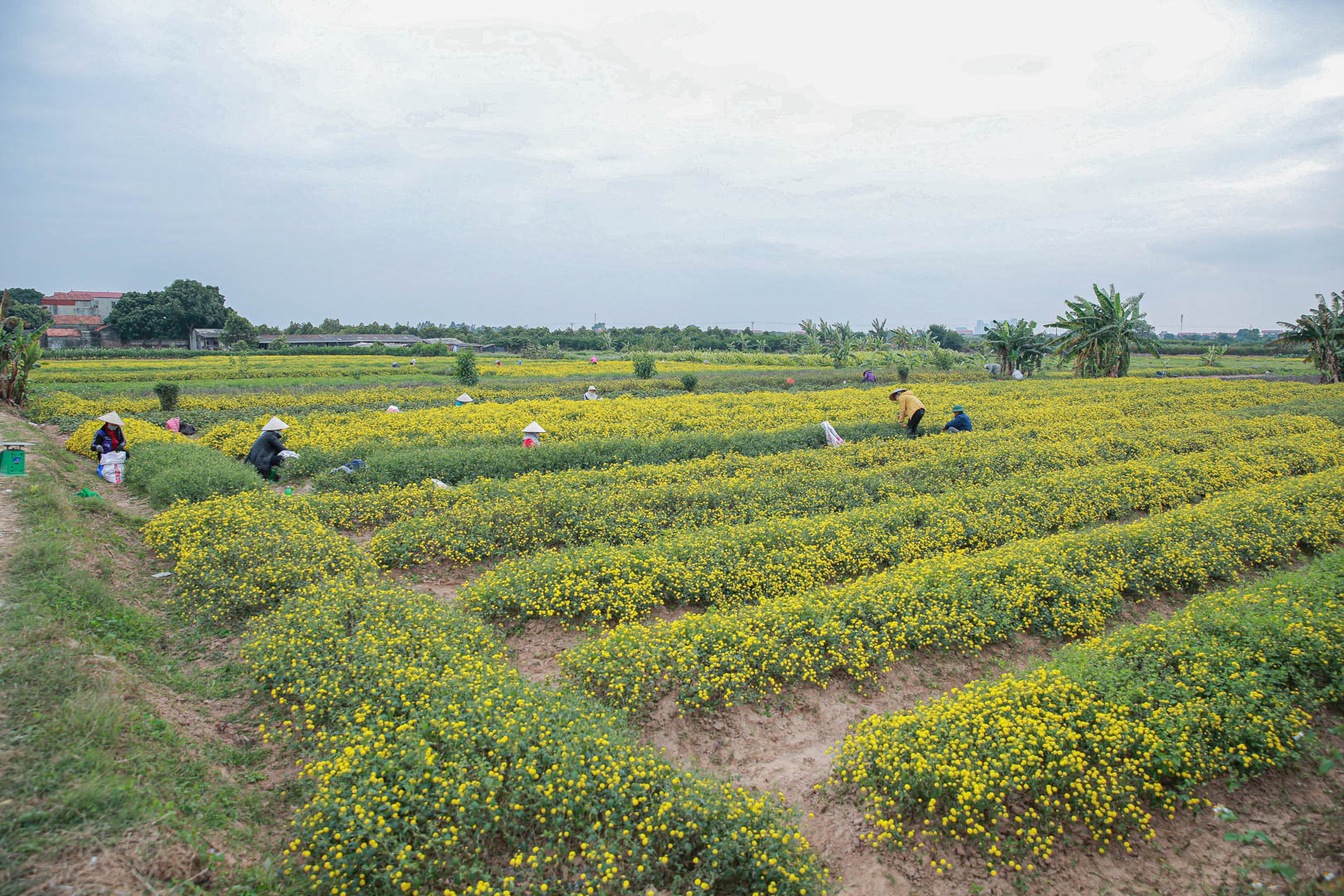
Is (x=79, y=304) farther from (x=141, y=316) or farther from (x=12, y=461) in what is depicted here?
(x=12, y=461)

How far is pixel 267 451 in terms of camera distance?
14.0 m

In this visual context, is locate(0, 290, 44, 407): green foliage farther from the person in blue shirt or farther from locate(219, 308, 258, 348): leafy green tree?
locate(219, 308, 258, 348): leafy green tree

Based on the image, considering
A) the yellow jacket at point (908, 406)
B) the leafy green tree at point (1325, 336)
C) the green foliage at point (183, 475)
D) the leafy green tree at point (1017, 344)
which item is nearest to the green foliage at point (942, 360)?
the leafy green tree at point (1017, 344)

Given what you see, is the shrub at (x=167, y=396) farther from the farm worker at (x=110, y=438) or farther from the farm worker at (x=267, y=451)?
A: the farm worker at (x=267, y=451)

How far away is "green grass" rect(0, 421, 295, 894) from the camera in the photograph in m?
3.74

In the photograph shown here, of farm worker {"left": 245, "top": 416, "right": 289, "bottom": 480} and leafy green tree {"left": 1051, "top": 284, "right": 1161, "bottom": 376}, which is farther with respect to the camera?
leafy green tree {"left": 1051, "top": 284, "right": 1161, "bottom": 376}

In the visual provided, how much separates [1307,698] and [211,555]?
38.7 ft

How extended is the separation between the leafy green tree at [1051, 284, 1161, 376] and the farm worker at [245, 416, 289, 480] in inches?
1714

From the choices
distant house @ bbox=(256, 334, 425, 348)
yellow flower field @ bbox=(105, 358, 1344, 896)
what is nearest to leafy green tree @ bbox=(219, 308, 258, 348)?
distant house @ bbox=(256, 334, 425, 348)

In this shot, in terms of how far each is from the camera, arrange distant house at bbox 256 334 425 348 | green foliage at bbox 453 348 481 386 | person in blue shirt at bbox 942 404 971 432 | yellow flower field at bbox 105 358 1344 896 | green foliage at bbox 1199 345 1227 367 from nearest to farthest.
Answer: yellow flower field at bbox 105 358 1344 896
person in blue shirt at bbox 942 404 971 432
green foliage at bbox 453 348 481 386
green foliage at bbox 1199 345 1227 367
distant house at bbox 256 334 425 348

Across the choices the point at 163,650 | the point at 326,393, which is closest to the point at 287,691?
the point at 163,650

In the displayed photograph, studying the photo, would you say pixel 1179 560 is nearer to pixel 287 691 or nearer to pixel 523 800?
pixel 523 800

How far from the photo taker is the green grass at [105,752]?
374cm

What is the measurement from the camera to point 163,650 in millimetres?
6871
